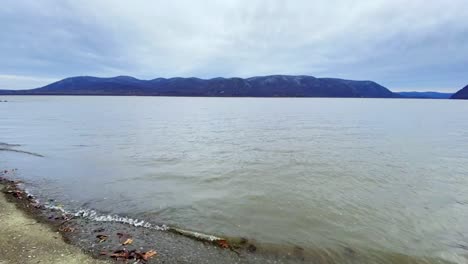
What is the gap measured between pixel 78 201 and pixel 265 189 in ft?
26.6

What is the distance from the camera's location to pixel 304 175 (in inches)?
616

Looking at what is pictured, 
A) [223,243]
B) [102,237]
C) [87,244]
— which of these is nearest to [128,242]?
[102,237]

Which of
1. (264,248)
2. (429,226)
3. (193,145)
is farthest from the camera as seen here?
(193,145)

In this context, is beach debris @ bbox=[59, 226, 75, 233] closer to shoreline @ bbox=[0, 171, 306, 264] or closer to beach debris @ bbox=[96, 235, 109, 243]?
shoreline @ bbox=[0, 171, 306, 264]

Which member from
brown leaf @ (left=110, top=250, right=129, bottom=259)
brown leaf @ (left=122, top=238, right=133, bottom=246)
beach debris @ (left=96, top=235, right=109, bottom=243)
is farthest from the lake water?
brown leaf @ (left=110, top=250, right=129, bottom=259)

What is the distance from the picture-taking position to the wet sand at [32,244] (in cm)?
687

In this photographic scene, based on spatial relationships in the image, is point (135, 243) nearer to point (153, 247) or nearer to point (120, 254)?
point (153, 247)

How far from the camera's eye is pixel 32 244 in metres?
7.53

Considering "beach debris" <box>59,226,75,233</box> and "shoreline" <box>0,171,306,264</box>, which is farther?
"beach debris" <box>59,226,75,233</box>

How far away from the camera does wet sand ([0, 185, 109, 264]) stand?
687 cm

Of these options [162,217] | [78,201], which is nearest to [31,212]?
[78,201]

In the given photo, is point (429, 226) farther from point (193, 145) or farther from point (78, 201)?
point (193, 145)

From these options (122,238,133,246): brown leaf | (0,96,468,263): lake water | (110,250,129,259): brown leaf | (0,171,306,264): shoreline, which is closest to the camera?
(110,250,129,259): brown leaf

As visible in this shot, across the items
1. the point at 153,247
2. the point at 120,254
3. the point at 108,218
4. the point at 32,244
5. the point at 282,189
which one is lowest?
the point at 282,189
